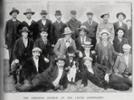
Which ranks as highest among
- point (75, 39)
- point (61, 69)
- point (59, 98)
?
point (75, 39)

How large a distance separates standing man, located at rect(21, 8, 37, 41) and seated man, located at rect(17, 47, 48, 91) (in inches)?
2.7

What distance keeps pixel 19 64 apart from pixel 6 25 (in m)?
0.17

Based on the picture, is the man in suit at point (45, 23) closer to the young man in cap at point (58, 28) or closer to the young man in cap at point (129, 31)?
the young man in cap at point (58, 28)

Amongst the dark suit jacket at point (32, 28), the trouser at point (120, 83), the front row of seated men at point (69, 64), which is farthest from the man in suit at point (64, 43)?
the trouser at point (120, 83)

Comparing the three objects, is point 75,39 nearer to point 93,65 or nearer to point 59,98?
point 93,65

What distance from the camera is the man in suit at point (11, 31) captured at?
1.12m

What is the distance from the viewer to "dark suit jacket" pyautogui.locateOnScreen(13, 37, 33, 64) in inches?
44.0

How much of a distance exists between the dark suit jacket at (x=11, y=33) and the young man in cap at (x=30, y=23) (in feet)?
0.10

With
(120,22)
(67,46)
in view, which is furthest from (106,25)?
(67,46)

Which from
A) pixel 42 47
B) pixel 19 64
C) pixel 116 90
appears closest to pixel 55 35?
pixel 42 47

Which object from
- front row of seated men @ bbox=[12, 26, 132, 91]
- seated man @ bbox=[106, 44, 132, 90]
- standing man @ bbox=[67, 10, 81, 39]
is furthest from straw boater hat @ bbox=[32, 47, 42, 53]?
seated man @ bbox=[106, 44, 132, 90]

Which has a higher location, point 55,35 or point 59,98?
point 55,35

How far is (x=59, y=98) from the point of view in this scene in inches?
43.4

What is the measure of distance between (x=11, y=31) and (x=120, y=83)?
1.65ft
